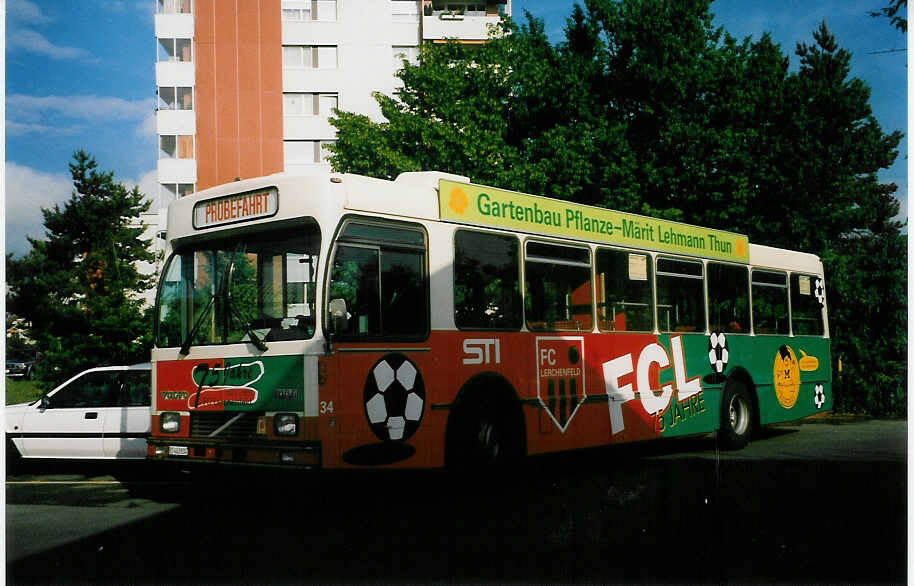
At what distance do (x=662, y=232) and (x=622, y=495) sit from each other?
4.69 m

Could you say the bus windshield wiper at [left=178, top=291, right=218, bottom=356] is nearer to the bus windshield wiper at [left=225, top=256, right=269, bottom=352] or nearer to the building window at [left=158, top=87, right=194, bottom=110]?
the bus windshield wiper at [left=225, top=256, right=269, bottom=352]

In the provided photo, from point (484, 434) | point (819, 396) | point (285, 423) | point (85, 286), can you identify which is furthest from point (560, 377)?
point (85, 286)

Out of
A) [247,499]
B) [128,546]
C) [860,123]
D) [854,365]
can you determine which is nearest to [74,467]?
[247,499]

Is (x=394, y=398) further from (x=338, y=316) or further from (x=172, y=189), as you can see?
(x=172, y=189)

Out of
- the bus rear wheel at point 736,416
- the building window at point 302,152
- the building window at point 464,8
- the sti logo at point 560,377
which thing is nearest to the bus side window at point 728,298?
the bus rear wheel at point 736,416

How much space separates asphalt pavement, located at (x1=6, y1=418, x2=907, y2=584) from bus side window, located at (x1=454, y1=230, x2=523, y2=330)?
159 cm

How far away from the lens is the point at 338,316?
785 centimetres

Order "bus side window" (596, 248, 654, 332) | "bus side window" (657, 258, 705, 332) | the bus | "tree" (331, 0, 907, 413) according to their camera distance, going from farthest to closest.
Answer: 1. "tree" (331, 0, 907, 413)
2. "bus side window" (657, 258, 705, 332)
3. "bus side window" (596, 248, 654, 332)
4. the bus

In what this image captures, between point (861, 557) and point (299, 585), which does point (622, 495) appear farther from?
point (299, 585)

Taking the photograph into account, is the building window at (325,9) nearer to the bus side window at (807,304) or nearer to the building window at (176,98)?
the building window at (176,98)

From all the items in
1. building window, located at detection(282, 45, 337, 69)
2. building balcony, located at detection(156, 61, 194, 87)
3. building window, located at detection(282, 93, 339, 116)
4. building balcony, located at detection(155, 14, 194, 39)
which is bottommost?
building window, located at detection(282, 93, 339, 116)

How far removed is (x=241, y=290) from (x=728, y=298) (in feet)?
25.5

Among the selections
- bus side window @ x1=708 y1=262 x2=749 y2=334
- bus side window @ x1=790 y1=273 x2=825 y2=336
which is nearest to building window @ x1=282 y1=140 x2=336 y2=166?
bus side window @ x1=790 y1=273 x2=825 y2=336

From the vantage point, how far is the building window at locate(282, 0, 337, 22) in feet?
147
